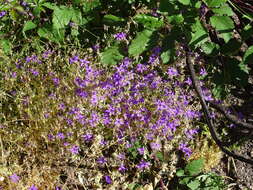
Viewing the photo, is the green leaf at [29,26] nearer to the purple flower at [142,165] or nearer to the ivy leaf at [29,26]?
the ivy leaf at [29,26]

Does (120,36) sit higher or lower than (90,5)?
lower

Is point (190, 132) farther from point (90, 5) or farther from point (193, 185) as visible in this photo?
point (90, 5)

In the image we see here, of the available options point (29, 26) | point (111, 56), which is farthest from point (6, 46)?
point (111, 56)

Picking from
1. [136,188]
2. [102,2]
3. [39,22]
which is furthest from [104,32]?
[136,188]

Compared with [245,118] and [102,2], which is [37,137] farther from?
[245,118]

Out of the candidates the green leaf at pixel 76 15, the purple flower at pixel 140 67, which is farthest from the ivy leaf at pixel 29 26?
the purple flower at pixel 140 67

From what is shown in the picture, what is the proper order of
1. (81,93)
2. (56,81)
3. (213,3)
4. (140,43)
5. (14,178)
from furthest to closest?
(56,81), (81,93), (14,178), (140,43), (213,3)
